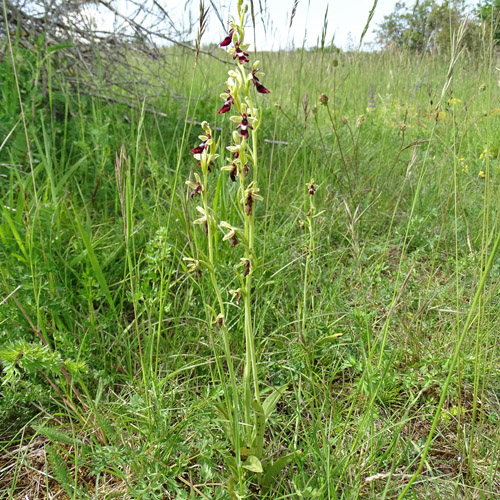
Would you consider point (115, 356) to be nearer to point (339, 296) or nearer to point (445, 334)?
point (339, 296)

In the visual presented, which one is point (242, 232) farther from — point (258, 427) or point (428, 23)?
point (428, 23)

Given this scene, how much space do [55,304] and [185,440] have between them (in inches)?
26.3

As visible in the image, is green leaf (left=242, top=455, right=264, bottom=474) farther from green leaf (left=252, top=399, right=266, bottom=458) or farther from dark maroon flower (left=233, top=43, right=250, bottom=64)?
dark maroon flower (left=233, top=43, right=250, bottom=64)

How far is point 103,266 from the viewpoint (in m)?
1.75

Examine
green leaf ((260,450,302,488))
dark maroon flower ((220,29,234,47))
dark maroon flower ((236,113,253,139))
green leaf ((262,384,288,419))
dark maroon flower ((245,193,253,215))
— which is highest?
dark maroon flower ((220,29,234,47))

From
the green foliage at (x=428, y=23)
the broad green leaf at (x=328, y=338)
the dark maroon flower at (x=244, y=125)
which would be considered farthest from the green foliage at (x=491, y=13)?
the broad green leaf at (x=328, y=338)

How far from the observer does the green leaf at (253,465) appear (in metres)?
0.99

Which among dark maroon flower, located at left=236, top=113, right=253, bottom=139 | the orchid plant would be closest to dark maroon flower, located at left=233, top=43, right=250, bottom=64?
the orchid plant

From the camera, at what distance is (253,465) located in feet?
3.31

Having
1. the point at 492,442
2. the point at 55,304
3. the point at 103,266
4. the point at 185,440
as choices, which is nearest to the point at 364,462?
the point at 492,442

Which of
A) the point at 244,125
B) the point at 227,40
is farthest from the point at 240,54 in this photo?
the point at 244,125

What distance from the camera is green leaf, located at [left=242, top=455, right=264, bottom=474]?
0.99 m

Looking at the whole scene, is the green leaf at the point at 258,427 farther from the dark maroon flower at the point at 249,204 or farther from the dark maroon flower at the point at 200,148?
the dark maroon flower at the point at 200,148

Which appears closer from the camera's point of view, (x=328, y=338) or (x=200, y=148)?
(x=200, y=148)
